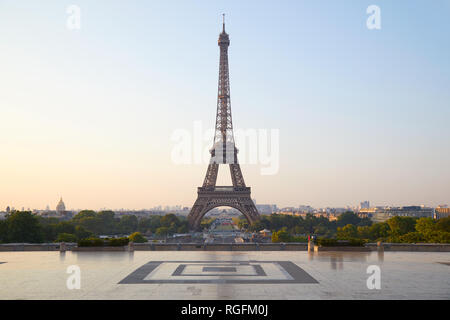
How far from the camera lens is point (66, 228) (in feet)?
222

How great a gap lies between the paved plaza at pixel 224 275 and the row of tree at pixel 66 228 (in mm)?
19418

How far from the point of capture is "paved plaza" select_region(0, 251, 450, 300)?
17.5 meters

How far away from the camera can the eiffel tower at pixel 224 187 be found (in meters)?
85.9

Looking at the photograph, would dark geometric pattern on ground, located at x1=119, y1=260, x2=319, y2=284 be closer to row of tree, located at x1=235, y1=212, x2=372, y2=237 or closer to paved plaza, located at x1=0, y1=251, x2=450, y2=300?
paved plaza, located at x1=0, y1=251, x2=450, y2=300

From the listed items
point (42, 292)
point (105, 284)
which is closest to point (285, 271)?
point (105, 284)

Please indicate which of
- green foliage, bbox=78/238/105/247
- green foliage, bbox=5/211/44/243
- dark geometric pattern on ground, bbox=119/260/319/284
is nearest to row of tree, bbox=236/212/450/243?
dark geometric pattern on ground, bbox=119/260/319/284

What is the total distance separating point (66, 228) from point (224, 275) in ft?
169

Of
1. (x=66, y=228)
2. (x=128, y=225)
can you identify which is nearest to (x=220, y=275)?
(x=66, y=228)

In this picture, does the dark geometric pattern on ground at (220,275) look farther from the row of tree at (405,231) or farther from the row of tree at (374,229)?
the row of tree at (405,231)

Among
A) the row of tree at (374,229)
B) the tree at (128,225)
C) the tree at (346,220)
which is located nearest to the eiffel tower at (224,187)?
the row of tree at (374,229)

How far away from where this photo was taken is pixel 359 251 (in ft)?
109

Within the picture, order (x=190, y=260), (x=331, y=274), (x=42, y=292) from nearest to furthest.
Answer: (x=42, y=292), (x=331, y=274), (x=190, y=260)
